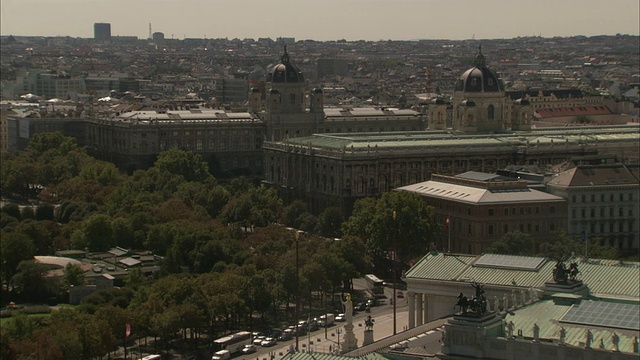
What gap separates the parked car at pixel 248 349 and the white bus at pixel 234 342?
10.5 inches

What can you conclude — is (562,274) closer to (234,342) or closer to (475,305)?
(475,305)

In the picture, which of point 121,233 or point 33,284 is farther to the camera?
point 121,233

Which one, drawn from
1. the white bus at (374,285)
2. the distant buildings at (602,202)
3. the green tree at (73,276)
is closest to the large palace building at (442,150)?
the distant buildings at (602,202)

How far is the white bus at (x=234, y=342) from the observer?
69625mm

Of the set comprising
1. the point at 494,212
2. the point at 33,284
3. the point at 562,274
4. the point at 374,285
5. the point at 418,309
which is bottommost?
the point at 33,284

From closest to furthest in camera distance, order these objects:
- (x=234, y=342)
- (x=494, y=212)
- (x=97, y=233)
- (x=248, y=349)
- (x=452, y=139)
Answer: (x=248, y=349), (x=234, y=342), (x=494, y=212), (x=97, y=233), (x=452, y=139)

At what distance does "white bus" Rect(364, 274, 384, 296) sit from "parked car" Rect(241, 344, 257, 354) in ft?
46.1

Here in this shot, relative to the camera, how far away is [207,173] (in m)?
135

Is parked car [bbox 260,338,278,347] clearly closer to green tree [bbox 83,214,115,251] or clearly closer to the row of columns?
the row of columns

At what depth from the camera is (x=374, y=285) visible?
83.4 m

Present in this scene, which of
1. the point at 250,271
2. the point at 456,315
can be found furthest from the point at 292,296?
the point at 456,315

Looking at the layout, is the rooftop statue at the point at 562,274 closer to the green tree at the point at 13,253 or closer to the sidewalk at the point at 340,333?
the sidewalk at the point at 340,333

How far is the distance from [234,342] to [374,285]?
49.5 feet

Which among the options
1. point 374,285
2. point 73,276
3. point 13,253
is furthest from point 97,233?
point 374,285
